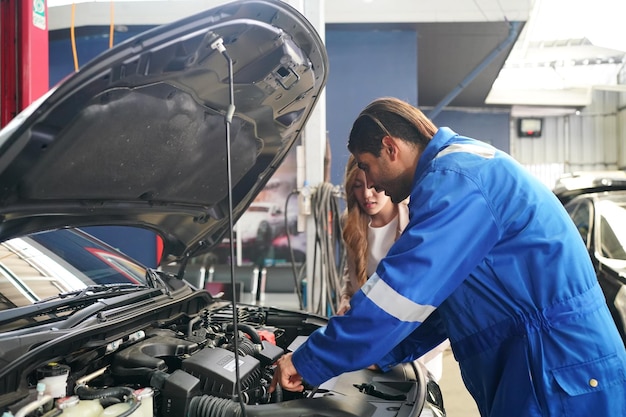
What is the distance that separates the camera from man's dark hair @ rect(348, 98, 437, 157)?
1.48 m

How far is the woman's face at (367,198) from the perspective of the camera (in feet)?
8.45

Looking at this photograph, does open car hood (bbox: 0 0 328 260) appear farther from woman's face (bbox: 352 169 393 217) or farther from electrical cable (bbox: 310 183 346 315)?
electrical cable (bbox: 310 183 346 315)

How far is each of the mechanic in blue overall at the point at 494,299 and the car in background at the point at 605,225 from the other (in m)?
2.79

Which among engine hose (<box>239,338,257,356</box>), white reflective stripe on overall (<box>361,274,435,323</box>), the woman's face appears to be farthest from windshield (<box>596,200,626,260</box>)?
white reflective stripe on overall (<box>361,274,435,323</box>)

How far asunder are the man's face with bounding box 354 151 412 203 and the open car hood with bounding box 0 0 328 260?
33cm

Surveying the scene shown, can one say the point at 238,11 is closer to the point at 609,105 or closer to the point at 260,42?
the point at 260,42

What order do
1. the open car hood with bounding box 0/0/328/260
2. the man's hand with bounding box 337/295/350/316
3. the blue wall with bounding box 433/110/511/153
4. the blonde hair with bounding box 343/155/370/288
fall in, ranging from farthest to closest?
the blue wall with bounding box 433/110/511/153
the blonde hair with bounding box 343/155/370/288
the man's hand with bounding box 337/295/350/316
the open car hood with bounding box 0/0/328/260

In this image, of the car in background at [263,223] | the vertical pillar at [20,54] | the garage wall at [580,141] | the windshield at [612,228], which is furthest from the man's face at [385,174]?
the garage wall at [580,141]

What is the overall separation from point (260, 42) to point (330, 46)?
460 centimetres

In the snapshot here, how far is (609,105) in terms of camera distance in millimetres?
12164

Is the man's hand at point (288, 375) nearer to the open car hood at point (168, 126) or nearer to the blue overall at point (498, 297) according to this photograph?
the blue overall at point (498, 297)

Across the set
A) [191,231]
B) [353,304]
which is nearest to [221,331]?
[191,231]

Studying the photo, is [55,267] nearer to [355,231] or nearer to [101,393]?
[101,393]

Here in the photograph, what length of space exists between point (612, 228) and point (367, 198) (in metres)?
2.79
